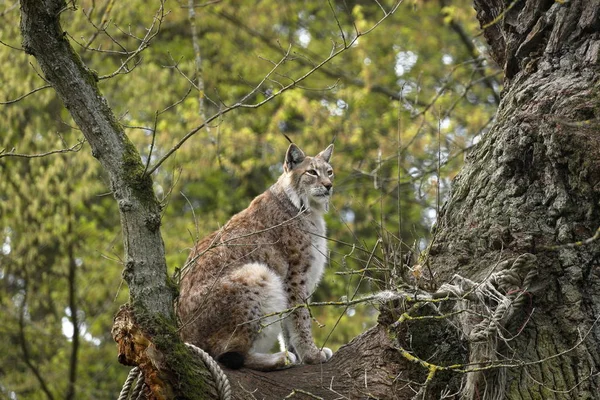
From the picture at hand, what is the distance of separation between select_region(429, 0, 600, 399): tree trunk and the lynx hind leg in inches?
68.6

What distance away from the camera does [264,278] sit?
666 centimetres

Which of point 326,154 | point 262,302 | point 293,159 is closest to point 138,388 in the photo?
point 262,302

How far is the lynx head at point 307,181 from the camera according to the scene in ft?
26.5

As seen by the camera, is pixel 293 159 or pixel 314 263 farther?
pixel 293 159

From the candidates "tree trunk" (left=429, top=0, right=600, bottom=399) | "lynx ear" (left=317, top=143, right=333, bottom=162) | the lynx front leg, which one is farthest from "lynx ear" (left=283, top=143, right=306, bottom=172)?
"tree trunk" (left=429, top=0, right=600, bottom=399)

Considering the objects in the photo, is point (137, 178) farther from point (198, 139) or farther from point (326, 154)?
point (198, 139)

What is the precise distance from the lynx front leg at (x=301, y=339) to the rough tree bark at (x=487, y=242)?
5.14ft

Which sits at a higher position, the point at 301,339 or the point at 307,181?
the point at 307,181

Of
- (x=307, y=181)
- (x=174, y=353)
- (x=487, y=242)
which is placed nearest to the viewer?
(x=174, y=353)

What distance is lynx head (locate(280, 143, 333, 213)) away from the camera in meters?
8.06

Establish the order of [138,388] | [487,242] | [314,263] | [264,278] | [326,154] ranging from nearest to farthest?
[138,388]
[487,242]
[264,278]
[314,263]
[326,154]

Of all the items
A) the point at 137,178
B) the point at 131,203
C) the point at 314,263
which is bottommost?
the point at 131,203

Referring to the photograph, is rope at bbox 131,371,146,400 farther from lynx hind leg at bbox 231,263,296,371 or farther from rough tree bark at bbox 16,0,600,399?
lynx hind leg at bbox 231,263,296,371

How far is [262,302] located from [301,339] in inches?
29.3
